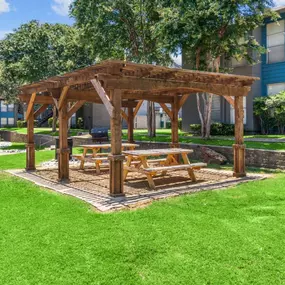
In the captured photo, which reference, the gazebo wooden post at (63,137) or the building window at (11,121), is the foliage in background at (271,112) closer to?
the gazebo wooden post at (63,137)

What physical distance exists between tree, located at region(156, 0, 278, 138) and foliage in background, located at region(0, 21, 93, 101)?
1068cm

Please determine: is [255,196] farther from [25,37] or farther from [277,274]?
[25,37]

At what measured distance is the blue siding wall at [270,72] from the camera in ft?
59.8

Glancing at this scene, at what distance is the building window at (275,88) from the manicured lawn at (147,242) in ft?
43.6

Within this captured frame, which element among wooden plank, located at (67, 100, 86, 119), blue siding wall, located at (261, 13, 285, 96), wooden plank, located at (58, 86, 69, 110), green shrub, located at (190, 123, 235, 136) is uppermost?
blue siding wall, located at (261, 13, 285, 96)

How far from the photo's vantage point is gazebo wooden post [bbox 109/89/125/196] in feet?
23.0

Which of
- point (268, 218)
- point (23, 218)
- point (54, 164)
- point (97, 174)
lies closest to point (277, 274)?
point (268, 218)

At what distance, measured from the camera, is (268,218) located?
5594 mm

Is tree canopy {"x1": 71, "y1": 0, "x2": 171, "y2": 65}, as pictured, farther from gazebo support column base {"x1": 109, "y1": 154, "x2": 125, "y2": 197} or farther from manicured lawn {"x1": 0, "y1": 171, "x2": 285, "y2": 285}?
manicured lawn {"x1": 0, "y1": 171, "x2": 285, "y2": 285}

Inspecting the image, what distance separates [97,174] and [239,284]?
7250mm

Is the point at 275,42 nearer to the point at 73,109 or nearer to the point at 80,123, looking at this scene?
the point at 73,109

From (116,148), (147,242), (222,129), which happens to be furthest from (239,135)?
(222,129)

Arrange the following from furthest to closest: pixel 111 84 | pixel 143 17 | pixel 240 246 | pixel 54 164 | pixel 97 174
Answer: pixel 143 17
pixel 54 164
pixel 97 174
pixel 111 84
pixel 240 246

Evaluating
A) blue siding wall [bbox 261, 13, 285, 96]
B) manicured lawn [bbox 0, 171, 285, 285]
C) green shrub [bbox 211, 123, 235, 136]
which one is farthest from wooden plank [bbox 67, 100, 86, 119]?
blue siding wall [bbox 261, 13, 285, 96]
